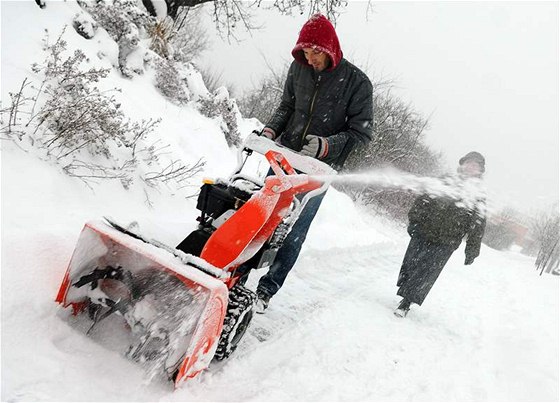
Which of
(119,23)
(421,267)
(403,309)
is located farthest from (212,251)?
(119,23)

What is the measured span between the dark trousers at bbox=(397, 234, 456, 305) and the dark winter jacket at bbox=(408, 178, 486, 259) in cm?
10

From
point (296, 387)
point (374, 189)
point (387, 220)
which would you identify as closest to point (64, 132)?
point (296, 387)

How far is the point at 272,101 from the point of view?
904 inches

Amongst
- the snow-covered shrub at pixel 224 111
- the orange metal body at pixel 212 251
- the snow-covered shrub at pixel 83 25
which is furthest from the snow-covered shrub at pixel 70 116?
the snow-covered shrub at pixel 224 111

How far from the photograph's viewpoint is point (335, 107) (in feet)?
11.4

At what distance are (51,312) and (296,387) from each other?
4.83 ft

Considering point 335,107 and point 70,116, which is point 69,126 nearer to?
point 70,116

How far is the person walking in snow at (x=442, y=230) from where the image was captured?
495cm

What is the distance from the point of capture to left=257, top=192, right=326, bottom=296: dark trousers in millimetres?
3615

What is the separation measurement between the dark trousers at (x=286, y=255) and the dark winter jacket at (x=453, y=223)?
2031 mm

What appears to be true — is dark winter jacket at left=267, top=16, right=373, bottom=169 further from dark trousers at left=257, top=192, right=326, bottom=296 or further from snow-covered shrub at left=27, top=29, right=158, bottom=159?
snow-covered shrub at left=27, top=29, right=158, bottom=159

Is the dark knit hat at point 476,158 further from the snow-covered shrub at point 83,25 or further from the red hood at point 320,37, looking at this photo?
the snow-covered shrub at point 83,25

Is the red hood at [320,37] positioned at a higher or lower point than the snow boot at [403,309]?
higher

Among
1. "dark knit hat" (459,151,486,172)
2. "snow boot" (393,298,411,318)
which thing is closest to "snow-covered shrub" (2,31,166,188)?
"snow boot" (393,298,411,318)
